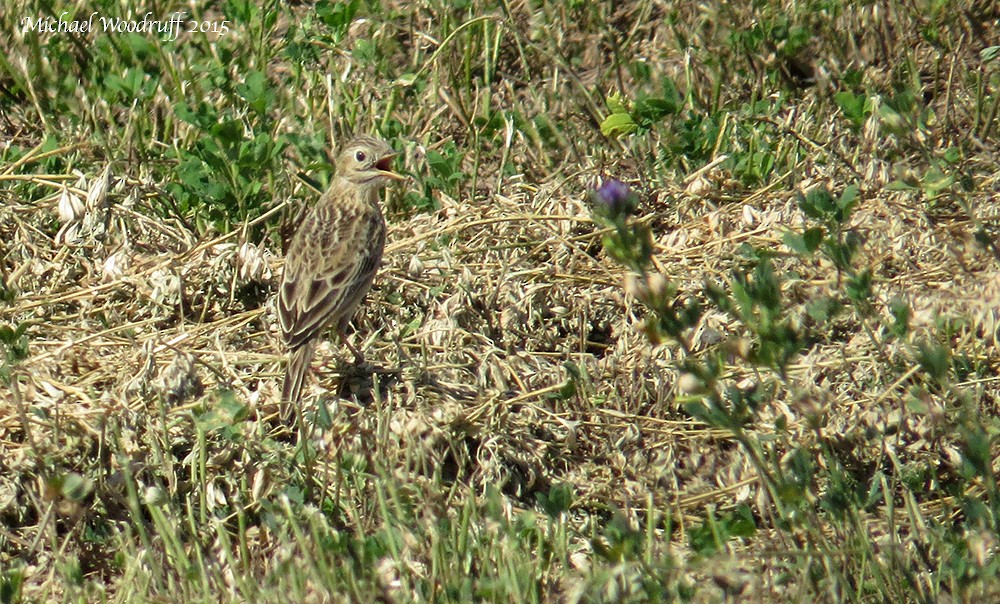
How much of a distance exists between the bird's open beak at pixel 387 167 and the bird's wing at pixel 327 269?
201 millimetres

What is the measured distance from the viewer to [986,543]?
147 inches

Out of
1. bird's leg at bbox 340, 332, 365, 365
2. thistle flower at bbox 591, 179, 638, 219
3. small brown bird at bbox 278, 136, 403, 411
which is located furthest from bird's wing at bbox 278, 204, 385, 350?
thistle flower at bbox 591, 179, 638, 219

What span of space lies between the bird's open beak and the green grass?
0.32m

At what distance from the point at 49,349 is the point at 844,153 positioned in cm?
399

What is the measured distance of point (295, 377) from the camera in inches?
211

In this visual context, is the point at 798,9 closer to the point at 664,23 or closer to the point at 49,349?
the point at 664,23

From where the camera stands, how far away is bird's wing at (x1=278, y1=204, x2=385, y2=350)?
5555mm

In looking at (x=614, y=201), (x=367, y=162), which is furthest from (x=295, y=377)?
(x=614, y=201)

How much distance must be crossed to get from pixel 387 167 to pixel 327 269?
3.20ft

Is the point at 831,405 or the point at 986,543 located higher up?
the point at 986,543

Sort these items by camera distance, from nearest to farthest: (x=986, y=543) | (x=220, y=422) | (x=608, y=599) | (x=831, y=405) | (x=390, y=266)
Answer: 1. (x=608, y=599)
2. (x=986, y=543)
3. (x=220, y=422)
4. (x=831, y=405)
5. (x=390, y=266)

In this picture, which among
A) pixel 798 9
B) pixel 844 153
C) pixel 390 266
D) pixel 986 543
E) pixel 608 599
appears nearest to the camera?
pixel 608 599

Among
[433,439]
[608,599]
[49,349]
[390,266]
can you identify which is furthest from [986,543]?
[49,349]

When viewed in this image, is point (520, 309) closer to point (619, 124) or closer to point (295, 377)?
point (295, 377)
